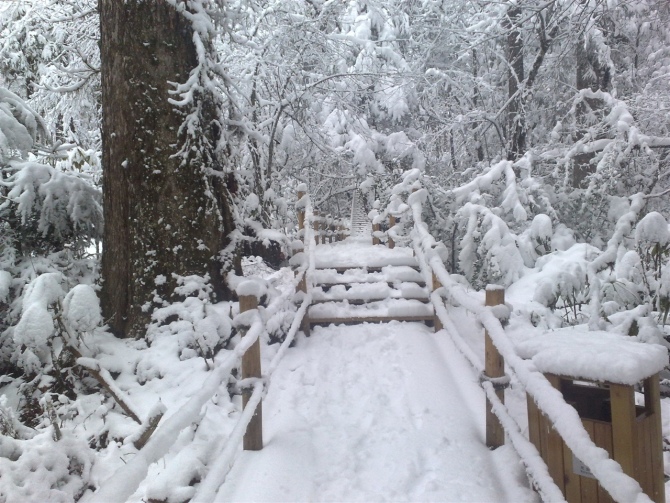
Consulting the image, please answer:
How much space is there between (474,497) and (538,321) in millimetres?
3330

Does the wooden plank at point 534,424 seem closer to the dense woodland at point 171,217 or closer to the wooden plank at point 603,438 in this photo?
the wooden plank at point 603,438

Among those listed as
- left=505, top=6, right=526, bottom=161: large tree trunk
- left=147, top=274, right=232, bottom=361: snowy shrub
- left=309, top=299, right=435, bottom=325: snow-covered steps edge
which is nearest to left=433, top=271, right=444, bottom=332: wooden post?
left=309, top=299, right=435, bottom=325: snow-covered steps edge

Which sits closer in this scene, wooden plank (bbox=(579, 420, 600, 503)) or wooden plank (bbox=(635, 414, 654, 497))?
wooden plank (bbox=(635, 414, 654, 497))

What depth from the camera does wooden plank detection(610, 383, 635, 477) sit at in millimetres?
2045

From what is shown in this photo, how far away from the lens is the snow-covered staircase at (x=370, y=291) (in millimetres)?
6293

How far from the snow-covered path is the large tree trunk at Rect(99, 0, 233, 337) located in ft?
5.34

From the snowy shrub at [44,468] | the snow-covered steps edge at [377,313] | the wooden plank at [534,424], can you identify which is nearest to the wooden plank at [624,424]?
the wooden plank at [534,424]

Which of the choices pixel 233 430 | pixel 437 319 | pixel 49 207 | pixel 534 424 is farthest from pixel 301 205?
pixel 534 424

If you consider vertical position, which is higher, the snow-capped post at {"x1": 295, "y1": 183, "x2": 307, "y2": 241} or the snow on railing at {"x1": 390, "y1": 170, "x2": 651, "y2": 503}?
the snow-capped post at {"x1": 295, "y1": 183, "x2": 307, "y2": 241}

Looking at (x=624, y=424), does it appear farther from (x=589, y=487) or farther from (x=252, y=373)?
(x=252, y=373)

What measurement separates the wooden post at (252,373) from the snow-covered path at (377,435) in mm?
105

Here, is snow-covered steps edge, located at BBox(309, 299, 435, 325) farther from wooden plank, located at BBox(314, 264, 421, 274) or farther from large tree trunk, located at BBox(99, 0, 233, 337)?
large tree trunk, located at BBox(99, 0, 233, 337)

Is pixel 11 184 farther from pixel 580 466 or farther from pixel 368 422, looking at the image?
pixel 580 466

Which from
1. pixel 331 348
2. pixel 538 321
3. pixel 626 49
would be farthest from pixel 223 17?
pixel 626 49
